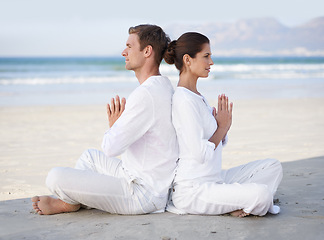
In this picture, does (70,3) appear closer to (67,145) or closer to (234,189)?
(67,145)

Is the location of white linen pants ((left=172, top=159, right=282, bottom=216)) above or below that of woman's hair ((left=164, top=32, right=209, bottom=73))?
below

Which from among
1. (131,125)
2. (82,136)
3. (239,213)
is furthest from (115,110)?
(82,136)

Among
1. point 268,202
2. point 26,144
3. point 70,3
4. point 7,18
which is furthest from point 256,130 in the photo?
point 70,3

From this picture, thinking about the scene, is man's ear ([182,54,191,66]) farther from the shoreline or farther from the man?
the shoreline

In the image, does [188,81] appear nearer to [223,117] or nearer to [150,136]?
[223,117]

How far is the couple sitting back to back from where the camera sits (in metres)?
3.55

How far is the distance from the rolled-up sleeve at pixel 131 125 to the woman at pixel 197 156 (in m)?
0.21

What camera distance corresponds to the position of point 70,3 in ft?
192

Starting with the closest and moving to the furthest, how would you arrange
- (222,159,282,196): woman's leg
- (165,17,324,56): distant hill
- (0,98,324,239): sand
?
1. (0,98,324,239): sand
2. (222,159,282,196): woman's leg
3. (165,17,324,56): distant hill

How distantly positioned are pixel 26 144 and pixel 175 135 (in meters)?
4.47

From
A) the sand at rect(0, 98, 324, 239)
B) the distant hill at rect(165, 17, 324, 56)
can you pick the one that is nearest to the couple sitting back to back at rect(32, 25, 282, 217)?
the sand at rect(0, 98, 324, 239)

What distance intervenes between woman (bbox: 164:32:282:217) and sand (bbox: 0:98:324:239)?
0.37ft

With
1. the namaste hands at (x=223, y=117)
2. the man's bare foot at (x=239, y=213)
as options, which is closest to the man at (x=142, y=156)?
the namaste hands at (x=223, y=117)

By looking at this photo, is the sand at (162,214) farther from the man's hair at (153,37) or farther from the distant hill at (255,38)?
the distant hill at (255,38)
